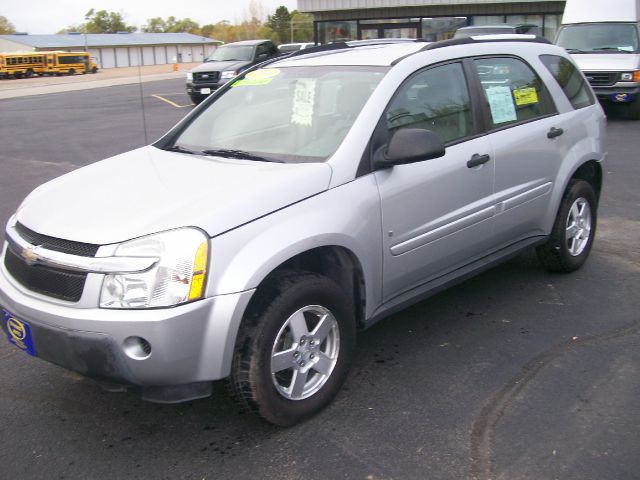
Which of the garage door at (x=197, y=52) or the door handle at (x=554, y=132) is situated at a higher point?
the garage door at (x=197, y=52)

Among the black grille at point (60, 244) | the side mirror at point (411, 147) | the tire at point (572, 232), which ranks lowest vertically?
the tire at point (572, 232)

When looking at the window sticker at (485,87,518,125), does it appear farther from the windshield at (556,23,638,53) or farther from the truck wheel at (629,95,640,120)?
the windshield at (556,23,638,53)

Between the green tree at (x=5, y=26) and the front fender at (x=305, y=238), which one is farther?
the green tree at (x=5, y=26)

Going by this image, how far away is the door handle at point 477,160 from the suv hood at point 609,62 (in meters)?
10.3

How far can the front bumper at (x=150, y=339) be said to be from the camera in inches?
113

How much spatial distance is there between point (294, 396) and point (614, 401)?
1.60m

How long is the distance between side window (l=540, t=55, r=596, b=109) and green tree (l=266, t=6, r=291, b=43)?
73140 millimetres

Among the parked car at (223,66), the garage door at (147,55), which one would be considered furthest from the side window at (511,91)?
the garage door at (147,55)

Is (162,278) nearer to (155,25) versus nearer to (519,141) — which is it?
(519,141)

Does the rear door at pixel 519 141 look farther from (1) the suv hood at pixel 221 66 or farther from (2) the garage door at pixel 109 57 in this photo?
(2) the garage door at pixel 109 57

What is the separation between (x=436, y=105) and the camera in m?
4.21

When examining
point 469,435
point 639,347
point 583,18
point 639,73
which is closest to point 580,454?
point 469,435

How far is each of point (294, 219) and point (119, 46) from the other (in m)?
93.9

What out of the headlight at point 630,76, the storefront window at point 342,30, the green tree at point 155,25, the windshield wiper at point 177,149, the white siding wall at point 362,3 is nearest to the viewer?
the windshield wiper at point 177,149
